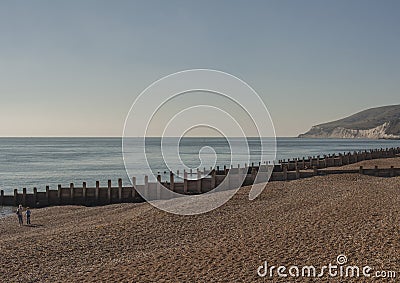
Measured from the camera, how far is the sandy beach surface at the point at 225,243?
37.8ft

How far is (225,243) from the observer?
1406 cm

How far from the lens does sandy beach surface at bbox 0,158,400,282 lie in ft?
37.8

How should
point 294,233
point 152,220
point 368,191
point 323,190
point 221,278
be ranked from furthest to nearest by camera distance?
1. point 323,190
2. point 368,191
3. point 152,220
4. point 294,233
5. point 221,278

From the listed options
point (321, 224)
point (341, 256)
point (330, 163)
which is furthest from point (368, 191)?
point (330, 163)

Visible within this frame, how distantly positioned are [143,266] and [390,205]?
9974 millimetres

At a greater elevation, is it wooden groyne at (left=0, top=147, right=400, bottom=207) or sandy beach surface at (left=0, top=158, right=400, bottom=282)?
wooden groyne at (left=0, top=147, right=400, bottom=207)

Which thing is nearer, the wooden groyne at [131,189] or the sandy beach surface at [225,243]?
the sandy beach surface at [225,243]

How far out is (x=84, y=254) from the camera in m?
14.5

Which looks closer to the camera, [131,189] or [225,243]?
[225,243]

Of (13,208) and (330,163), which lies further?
(330,163)

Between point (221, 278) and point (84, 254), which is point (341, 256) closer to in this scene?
point (221, 278)

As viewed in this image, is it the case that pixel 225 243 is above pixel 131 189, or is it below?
below

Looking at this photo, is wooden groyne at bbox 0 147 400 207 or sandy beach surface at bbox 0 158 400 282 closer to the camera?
sandy beach surface at bbox 0 158 400 282

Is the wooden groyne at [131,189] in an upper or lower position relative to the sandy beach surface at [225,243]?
upper
